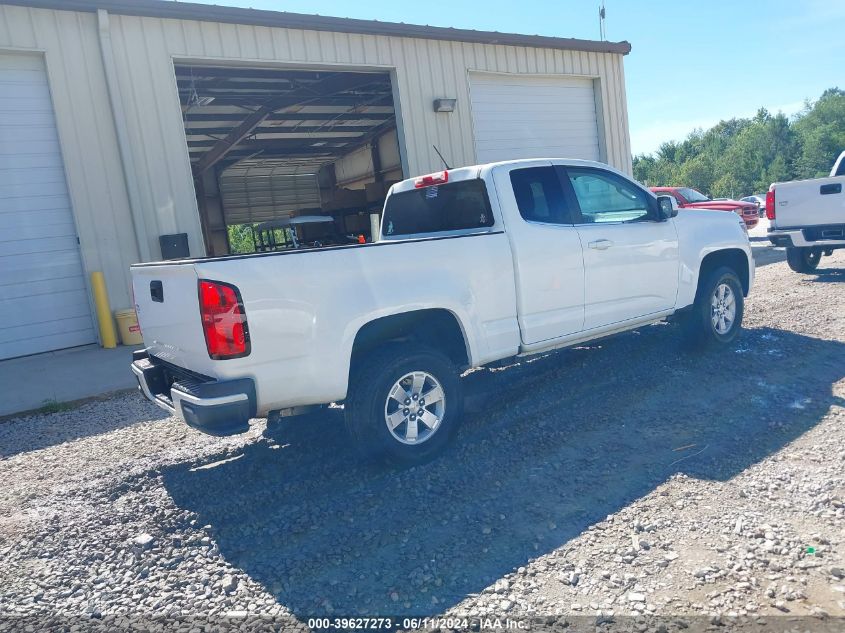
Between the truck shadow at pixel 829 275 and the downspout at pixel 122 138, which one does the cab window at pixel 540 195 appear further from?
the truck shadow at pixel 829 275

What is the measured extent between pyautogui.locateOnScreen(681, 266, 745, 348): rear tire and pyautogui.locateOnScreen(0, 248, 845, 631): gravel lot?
0.47m

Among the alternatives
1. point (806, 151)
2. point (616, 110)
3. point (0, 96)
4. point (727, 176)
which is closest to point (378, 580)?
point (0, 96)

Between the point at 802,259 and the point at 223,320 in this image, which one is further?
the point at 802,259

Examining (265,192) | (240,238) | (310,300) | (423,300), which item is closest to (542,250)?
(423,300)

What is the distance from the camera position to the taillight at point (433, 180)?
5.43 meters

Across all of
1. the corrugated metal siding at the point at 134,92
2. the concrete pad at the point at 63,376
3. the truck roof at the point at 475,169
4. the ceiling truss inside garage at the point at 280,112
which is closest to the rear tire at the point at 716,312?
the truck roof at the point at 475,169

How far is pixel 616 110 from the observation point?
15.5 m

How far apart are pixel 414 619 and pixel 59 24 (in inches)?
382

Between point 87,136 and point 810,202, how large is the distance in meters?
11.0

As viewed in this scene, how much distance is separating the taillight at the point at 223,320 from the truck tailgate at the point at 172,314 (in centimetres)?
7

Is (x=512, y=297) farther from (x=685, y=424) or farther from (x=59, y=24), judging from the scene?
(x=59, y=24)

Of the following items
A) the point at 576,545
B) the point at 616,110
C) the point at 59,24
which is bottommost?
the point at 576,545

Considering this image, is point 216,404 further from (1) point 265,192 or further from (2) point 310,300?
(1) point 265,192

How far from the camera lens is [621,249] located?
5.45 metres
